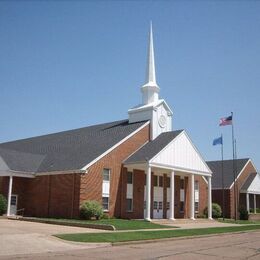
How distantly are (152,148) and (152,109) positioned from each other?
5306 millimetres

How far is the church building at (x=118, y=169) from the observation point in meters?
36.2

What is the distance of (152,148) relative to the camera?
3962cm

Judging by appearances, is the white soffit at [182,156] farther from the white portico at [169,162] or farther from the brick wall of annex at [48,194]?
the brick wall of annex at [48,194]

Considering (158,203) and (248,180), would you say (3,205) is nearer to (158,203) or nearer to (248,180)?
(158,203)

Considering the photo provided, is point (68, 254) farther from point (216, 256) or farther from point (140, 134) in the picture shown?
point (140, 134)

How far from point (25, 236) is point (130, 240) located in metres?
5.27

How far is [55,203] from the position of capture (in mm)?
37156

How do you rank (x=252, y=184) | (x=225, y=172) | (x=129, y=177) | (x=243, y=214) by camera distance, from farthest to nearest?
(x=225, y=172)
(x=252, y=184)
(x=243, y=214)
(x=129, y=177)

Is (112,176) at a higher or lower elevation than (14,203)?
higher

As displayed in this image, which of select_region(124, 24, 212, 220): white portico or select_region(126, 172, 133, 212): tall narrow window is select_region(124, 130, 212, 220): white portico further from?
select_region(126, 172, 133, 212): tall narrow window

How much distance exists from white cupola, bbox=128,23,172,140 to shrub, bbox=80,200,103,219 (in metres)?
11.6

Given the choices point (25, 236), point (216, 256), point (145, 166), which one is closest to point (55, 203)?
point (145, 166)

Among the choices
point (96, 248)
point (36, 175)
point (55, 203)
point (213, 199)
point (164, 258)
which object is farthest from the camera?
point (213, 199)

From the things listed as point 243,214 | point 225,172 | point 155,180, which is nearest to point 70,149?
point 155,180
